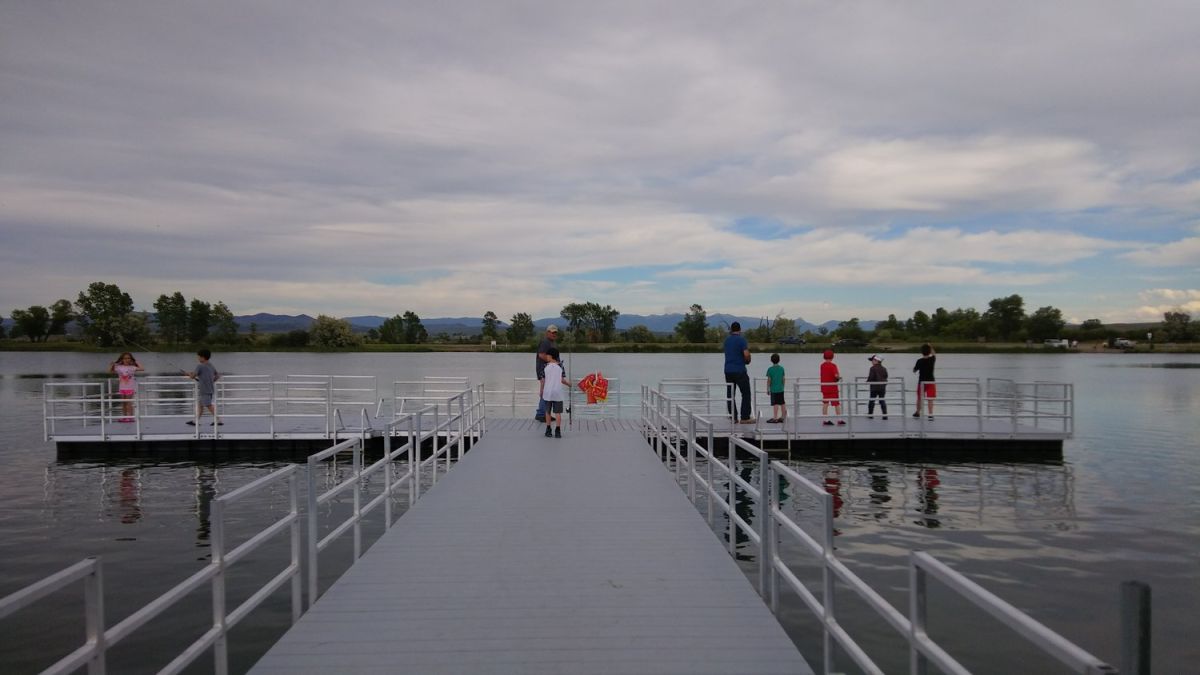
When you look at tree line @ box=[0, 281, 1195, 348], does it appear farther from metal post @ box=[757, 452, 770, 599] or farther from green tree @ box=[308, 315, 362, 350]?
metal post @ box=[757, 452, 770, 599]

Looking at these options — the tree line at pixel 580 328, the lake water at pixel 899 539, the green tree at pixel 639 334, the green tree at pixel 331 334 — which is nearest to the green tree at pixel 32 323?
the tree line at pixel 580 328

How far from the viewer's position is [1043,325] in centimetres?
14450

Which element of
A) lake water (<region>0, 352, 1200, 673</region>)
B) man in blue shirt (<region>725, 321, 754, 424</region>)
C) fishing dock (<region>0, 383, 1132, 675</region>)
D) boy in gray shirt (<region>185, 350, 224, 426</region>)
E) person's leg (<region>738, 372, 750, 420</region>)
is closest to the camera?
fishing dock (<region>0, 383, 1132, 675</region>)

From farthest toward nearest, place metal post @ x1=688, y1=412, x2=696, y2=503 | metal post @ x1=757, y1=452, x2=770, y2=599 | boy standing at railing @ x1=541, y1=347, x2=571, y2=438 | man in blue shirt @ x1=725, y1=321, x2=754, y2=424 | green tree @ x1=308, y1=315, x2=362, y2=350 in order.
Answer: green tree @ x1=308, y1=315, x2=362, y2=350 → man in blue shirt @ x1=725, y1=321, x2=754, y2=424 → boy standing at railing @ x1=541, y1=347, x2=571, y2=438 → metal post @ x1=688, y1=412, x2=696, y2=503 → metal post @ x1=757, y1=452, x2=770, y2=599

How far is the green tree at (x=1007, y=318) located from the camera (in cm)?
14325

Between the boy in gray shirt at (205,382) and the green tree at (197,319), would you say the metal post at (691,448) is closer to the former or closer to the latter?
the boy in gray shirt at (205,382)

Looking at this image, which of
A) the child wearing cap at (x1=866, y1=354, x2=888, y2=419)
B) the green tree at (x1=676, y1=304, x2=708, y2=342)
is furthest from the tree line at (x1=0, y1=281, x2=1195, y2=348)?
the child wearing cap at (x1=866, y1=354, x2=888, y2=419)

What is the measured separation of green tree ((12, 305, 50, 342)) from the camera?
517ft

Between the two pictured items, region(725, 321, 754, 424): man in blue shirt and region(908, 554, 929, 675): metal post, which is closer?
region(908, 554, 929, 675): metal post

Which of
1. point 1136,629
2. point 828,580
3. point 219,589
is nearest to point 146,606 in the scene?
point 219,589

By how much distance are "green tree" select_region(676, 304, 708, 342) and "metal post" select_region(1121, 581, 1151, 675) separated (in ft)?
468

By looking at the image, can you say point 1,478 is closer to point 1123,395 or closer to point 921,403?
point 921,403

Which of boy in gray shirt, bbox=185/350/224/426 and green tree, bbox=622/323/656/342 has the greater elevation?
green tree, bbox=622/323/656/342

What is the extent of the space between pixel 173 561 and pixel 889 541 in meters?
9.29
